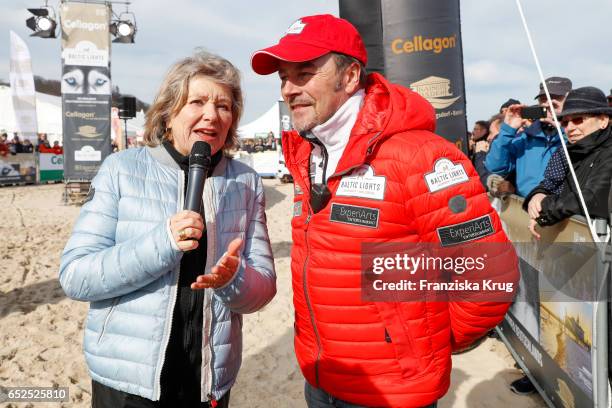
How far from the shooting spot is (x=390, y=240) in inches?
63.9

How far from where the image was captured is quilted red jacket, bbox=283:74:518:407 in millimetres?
1577

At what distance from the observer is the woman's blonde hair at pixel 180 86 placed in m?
1.79

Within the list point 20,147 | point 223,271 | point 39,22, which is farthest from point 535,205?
point 20,147

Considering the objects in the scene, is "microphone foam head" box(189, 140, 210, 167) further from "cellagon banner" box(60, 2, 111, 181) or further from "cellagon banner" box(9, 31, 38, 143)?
"cellagon banner" box(9, 31, 38, 143)

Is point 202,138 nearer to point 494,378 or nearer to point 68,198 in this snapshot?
point 494,378

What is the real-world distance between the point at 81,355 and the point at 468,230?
3.83 metres

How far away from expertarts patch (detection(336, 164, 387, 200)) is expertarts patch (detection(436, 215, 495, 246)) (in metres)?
0.26

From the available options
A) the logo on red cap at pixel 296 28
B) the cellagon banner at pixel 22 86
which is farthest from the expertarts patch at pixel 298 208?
the cellagon banner at pixel 22 86

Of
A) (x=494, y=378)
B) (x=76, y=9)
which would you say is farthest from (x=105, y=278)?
(x=76, y=9)

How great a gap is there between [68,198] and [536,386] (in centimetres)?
1328

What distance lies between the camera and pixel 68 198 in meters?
13.1

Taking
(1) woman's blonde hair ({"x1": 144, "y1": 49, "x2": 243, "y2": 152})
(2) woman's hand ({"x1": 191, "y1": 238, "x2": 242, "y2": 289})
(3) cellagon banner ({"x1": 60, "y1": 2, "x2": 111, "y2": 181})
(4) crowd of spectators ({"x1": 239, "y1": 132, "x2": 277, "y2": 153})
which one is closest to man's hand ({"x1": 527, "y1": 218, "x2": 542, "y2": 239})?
(1) woman's blonde hair ({"x1": 144, "y1": 49, "x2": 243, "y2": 152})

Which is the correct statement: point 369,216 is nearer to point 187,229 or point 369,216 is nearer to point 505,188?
point 187,229

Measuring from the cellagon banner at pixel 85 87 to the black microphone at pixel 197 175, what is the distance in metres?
11.8
